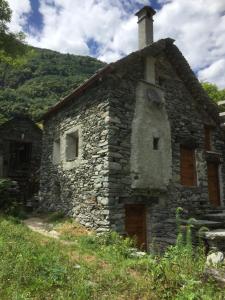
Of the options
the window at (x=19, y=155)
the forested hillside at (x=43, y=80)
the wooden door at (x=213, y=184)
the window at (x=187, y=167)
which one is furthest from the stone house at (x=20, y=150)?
the forested hillside at (x=43, y=80)

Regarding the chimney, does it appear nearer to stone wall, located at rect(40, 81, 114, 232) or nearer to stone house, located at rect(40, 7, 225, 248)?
stone house, located at rect(40, 7, 225, 248)

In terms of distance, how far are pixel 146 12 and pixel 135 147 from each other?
238 inches

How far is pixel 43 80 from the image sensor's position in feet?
166

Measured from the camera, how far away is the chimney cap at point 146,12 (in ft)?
41.4

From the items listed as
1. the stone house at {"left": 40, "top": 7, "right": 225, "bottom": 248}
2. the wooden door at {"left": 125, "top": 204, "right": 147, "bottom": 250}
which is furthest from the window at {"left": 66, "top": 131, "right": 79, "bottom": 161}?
the wooden door at {"left": 125, "top": 204, "right": 147, "bottom": 250}

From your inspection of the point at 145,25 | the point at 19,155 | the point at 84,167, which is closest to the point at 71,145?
the point at 84,167

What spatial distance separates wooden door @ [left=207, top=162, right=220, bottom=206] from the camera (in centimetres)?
1455

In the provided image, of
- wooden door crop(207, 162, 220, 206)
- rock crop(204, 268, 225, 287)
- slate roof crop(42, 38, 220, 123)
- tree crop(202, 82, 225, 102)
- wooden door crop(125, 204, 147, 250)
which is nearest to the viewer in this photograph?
rock crop(204, 268, 225, 287)

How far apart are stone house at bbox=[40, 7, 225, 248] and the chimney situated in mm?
42

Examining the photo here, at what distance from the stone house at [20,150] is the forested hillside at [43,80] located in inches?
649

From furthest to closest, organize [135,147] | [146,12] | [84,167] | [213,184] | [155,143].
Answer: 1. [213,184]
2. [146,12]
3. [155,143]
4. [84,167]
5. [135,147]

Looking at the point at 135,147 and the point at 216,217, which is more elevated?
the point at 135,147

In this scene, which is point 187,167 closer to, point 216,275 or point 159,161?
point 159,161

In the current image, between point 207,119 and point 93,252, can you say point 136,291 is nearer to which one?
point 93,252
